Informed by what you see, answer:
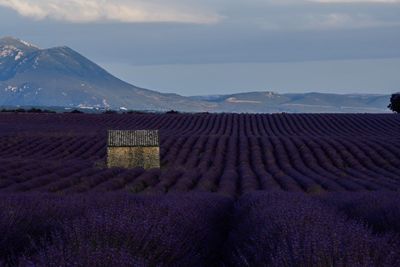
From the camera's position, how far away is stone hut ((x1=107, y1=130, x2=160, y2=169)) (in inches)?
1443

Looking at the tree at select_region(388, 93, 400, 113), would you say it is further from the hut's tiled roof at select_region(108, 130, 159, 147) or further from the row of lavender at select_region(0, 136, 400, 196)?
the hut's tiled roof at select_region(108, 130, 159, 147)

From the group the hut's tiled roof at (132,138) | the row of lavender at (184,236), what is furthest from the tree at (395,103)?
the row of lavender at (184,236)

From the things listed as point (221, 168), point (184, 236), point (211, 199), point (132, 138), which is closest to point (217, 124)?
point (132, 138)

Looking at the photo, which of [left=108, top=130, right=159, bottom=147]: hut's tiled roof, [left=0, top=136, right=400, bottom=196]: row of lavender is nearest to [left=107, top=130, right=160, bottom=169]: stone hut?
[left=108, top=130, right=159, bottom=147]: hut's tiled roof

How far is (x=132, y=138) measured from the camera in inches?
1483

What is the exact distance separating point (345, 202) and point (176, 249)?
5866mm

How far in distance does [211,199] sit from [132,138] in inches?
941

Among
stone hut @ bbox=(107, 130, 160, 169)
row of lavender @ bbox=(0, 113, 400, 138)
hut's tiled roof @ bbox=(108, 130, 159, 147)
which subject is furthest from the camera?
row of lavender @ bbox=(0, 113, 400, 138)

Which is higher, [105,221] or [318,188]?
[105,221]

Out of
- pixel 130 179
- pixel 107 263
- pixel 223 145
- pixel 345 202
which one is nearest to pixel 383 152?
pixel 223 145

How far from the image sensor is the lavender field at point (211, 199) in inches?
225

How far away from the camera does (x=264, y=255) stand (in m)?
6.41

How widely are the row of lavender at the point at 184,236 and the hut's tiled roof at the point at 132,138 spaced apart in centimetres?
2546

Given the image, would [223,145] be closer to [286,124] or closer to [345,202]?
A: [286,124]
